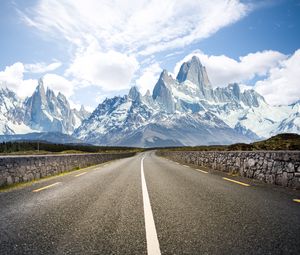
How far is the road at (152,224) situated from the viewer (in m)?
3.69

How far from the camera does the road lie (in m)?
3.69

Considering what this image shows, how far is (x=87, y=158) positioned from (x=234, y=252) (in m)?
23.3

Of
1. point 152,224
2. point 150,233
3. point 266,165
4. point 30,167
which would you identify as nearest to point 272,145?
point 266,165

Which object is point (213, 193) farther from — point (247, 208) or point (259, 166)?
point (259, 166)

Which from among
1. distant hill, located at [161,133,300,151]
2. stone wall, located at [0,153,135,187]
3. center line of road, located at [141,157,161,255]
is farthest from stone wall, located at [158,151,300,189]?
stone wall, located at [0,153,135,187]

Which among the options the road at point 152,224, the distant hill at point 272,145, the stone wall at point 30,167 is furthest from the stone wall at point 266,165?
the stone wall at point 30,167

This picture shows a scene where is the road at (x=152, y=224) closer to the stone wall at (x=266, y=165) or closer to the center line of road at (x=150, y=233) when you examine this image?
the center line of road at (x=150, y=233)

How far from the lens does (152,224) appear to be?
4.80m

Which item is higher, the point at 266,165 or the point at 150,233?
the point at 266,165

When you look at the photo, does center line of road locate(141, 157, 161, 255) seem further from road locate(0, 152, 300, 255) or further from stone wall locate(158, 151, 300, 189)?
stone wall locate(158, 151, 300, 189)

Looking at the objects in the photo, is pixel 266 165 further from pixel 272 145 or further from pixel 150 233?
pixel 272 145

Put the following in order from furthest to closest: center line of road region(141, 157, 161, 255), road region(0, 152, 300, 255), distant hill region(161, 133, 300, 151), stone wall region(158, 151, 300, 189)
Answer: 1. distant hill region(161, 133, 300, 151)
2. stone wall region(158, 151, 300, 189)
3. road region(0, 152, 300, 255)
4. center line of road region(141, 157, 161, 255)

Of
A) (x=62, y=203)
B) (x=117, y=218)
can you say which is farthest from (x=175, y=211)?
(x=62, y=203)

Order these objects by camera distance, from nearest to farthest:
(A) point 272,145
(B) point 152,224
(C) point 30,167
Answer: (B) point 152,224 → (C) point 30,167 → (A) point 272,145
